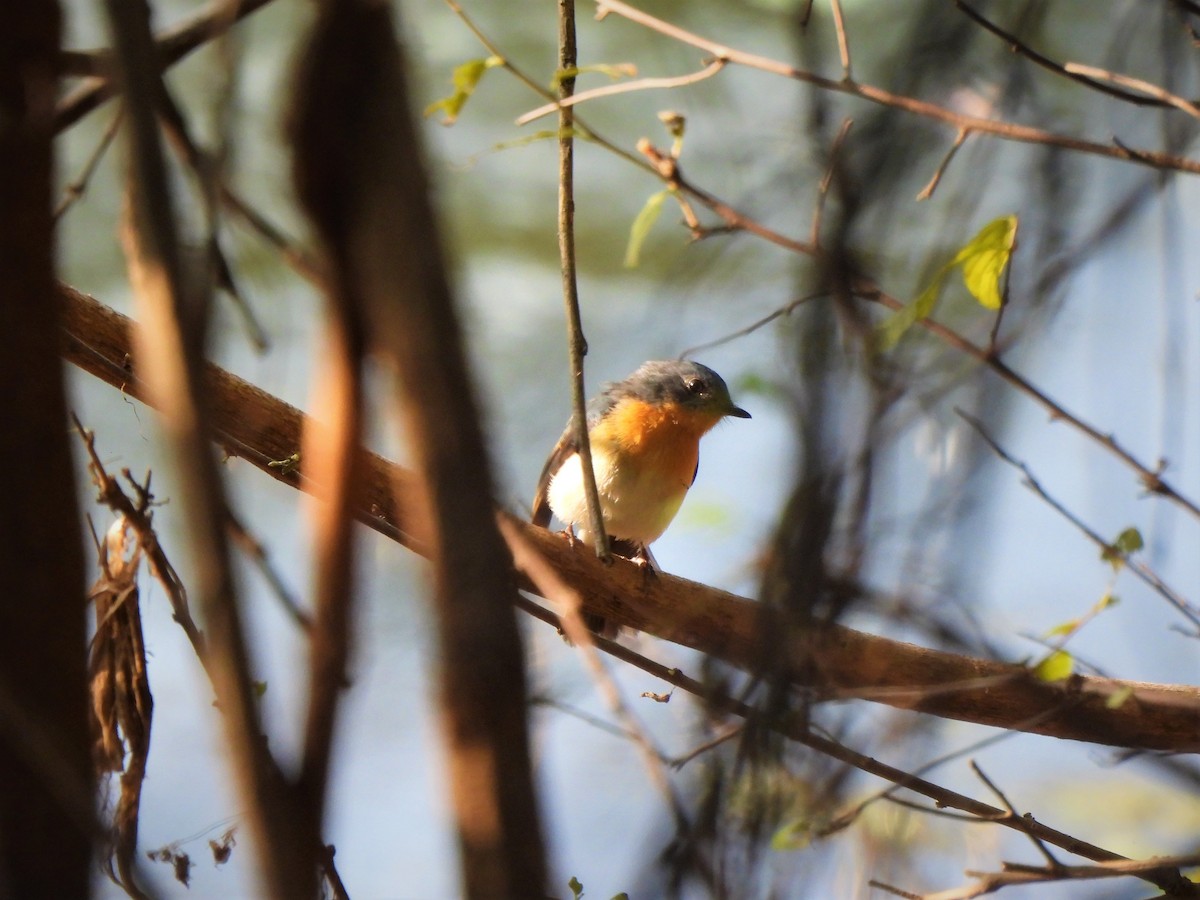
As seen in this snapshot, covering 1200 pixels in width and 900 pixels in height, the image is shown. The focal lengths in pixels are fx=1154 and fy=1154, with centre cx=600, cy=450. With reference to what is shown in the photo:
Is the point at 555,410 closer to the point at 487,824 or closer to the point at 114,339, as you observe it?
the point at 114,339

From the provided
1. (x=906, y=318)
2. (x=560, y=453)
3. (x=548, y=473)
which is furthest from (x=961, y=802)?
(x=548, y=473)

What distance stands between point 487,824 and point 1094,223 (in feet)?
3.37

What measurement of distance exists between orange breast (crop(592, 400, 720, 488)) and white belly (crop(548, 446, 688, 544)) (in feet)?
0.15

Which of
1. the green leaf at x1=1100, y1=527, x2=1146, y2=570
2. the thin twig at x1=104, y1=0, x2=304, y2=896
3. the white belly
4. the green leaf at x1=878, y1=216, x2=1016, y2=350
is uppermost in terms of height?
the white belly

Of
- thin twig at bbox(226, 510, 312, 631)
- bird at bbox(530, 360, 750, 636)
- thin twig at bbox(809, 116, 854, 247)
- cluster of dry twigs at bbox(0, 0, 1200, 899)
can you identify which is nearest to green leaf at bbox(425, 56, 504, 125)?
cluster of dry twigs at bbox(0, 0, 1200, 899)

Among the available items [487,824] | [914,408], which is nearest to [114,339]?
[914,408]

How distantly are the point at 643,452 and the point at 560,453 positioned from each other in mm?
439

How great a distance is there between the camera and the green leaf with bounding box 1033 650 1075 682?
1.71m

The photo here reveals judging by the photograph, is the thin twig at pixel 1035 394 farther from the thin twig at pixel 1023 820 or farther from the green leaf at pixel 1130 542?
the thin twig at pixel 1023 820

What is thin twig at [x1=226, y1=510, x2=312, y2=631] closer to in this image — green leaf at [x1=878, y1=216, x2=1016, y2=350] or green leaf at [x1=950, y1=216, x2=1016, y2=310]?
green leaf at [x1=878, y1=216, x2=1016, y2=350]

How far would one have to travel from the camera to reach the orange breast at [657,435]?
4855 mm

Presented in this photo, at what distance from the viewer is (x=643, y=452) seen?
4855mm

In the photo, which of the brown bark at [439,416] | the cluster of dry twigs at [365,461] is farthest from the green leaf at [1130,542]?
the brown bark at [439,416]

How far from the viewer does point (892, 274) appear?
1322 mm
